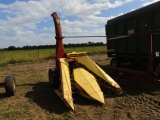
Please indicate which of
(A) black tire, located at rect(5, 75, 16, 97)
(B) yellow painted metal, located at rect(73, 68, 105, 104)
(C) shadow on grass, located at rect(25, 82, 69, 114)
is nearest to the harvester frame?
(B) yellow painted metal, located at rect(73, 68, 105, 104)

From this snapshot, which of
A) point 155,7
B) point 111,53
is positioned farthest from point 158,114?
point 111,53

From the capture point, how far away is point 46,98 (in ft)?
24.2

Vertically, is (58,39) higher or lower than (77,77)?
higher

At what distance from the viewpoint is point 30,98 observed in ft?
24.4

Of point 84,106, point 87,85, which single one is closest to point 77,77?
point 87,85

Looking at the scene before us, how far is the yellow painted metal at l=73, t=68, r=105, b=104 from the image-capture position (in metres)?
6.53

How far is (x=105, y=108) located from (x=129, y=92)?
184 cm

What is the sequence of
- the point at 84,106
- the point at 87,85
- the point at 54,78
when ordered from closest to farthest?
the point at 84,106
the point at 87,85
the point at 54,78

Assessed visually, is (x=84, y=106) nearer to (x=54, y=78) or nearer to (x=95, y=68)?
(x=95, y=68)

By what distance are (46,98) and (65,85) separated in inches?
37.4

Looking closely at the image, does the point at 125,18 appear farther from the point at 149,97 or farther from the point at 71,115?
the point at 71,115

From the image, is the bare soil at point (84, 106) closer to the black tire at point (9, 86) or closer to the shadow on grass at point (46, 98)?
the shadow on grass at point (46, 98)

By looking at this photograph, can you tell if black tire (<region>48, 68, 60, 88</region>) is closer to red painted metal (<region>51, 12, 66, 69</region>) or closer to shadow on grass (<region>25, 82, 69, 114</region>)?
shadow on grass (<region>25, 82, 69, 114</region>)

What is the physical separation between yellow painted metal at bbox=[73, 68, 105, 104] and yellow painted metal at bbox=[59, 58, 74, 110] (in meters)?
0.27
